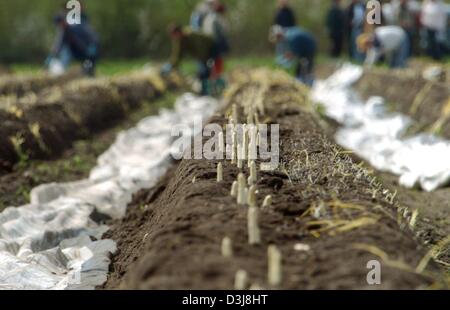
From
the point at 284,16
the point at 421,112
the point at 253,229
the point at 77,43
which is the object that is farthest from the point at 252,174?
the point at 284,16

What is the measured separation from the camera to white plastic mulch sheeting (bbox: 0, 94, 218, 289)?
11.5 feet

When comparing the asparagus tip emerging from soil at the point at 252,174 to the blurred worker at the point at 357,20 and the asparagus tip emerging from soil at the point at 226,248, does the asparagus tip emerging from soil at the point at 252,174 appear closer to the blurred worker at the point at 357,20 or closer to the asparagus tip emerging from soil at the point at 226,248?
the asparagus tip emerging from soil at the point at 226,248

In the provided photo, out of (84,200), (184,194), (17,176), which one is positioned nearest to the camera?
(184,194)

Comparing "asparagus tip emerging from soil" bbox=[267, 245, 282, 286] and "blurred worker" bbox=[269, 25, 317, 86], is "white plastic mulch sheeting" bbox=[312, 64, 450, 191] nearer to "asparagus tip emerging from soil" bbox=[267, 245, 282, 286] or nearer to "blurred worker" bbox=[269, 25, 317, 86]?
"blurred worker" bbox=[269, 25, 317, 86]

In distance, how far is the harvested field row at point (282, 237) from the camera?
2.39 meters

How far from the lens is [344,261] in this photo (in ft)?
8.25

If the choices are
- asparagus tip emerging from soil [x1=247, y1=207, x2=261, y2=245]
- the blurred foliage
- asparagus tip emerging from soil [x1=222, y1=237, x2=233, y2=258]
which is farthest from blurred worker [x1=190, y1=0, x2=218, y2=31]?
the blurred foliage

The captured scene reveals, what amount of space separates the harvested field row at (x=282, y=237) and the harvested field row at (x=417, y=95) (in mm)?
3884

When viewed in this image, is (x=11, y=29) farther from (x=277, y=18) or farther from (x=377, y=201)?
(x=377, y=201)

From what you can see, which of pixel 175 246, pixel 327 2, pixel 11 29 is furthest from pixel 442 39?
pixel 11 29

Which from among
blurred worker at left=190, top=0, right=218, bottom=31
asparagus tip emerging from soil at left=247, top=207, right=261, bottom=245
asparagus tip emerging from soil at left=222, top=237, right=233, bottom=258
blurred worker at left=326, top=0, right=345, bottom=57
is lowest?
asparagus tip emerging from soil at left=222, top=237, right=233, bottom=258

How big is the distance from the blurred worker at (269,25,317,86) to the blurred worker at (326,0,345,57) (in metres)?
6.61

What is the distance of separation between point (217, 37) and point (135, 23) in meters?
14.1

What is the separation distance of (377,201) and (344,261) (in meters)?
0.78
